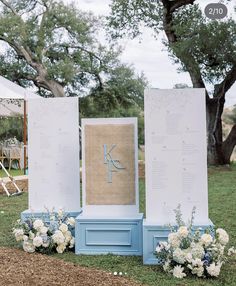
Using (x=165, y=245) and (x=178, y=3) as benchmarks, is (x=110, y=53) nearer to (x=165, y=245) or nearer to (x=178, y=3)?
(x=178, y=3)

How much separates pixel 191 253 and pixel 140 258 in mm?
856

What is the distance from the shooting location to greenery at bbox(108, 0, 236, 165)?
49.3ft

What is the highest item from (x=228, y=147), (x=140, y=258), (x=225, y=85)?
(x=225, y=85)

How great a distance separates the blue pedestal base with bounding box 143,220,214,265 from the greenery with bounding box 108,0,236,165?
10700 mm

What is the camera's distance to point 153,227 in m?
5.03

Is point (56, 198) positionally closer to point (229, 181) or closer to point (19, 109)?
point (229, 181)

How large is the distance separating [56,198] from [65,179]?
247mm

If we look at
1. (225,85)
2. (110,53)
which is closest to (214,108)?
(225,85)

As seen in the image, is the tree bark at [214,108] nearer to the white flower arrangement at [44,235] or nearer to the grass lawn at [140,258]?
the grass lawn at [140,258]

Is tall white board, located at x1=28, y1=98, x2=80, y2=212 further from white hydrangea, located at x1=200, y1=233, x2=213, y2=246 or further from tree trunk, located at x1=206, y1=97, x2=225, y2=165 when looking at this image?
tree trunk, located at x1=206, y1=97, x2=225, y2=165

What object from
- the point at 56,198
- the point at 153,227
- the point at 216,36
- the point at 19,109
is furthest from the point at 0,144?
the point at 153,227

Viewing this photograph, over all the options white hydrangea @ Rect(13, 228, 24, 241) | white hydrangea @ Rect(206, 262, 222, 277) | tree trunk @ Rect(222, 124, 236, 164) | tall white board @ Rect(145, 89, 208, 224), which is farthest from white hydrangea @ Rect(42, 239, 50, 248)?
tree trunk @ Rect(222, 124, 236, 164)

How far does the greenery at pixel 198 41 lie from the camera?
15031mm

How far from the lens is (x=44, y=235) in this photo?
541cm
